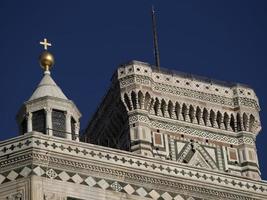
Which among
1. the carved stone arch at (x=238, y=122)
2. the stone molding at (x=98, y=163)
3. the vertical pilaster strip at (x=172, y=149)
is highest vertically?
the carved stone arch at (x=238, y=122)

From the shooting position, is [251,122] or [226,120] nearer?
[226,120]

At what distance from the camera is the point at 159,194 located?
2508 cm

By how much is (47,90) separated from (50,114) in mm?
1748

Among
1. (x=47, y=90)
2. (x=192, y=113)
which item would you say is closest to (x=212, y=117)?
(x=192, y=113)

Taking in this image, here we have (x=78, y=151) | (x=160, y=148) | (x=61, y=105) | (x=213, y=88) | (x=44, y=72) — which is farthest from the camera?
(x=213, y=88)

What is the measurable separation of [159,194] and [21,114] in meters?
6.52

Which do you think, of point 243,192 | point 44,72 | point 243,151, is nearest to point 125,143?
point 243,151

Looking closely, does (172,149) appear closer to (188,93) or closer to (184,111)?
(184,111)

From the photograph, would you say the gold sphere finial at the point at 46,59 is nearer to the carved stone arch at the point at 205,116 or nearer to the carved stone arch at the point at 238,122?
the carved stone arch at the point at 205,116

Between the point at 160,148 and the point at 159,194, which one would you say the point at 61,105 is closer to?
the point at 159,194

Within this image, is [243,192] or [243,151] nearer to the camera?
[243,192]

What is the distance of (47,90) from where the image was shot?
103 ft

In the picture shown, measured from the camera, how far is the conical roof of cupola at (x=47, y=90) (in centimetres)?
3100

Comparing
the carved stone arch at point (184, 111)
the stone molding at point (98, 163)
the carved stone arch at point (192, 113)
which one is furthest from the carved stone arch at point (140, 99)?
the stone molding at point (98, 163)
